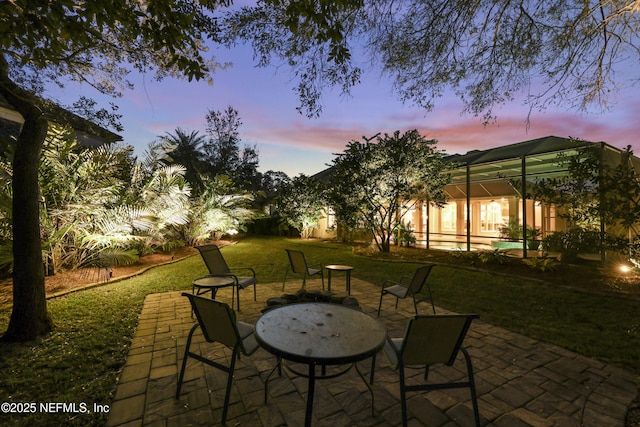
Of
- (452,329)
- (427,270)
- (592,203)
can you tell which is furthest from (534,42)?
(452,329)

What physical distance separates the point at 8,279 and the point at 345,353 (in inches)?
331

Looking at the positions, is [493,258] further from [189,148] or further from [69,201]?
[189,148]

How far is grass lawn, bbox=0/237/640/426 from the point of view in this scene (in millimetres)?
2750

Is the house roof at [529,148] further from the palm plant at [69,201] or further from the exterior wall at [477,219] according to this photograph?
the palm plant at [69,201]

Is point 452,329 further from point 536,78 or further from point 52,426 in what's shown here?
point 536,78

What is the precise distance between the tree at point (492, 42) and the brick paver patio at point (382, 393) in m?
4.28

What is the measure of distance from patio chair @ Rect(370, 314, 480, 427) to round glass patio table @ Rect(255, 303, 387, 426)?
0.70 ft

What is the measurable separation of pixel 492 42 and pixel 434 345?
18.8ft

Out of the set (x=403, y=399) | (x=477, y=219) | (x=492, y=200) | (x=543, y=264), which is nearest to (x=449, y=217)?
(x=477, y=219)

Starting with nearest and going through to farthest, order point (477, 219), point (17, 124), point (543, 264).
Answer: point (543, 264) < point (17, 124) < point (477, 219)

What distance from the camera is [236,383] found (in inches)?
110

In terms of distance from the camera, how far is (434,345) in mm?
2227

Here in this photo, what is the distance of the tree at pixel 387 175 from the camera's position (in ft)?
34.2

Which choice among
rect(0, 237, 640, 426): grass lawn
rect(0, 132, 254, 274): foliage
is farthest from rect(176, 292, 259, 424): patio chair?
rect(0, 132, 254, 274): foliage
